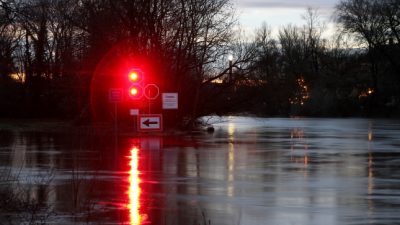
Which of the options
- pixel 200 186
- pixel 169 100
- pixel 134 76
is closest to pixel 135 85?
pixel 134 76

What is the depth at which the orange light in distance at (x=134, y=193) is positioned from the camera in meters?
10.7

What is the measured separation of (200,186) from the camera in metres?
14.8

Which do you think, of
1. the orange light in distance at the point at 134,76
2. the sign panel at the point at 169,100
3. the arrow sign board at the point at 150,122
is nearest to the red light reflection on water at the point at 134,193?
the orange light in distance at the point at 134,76

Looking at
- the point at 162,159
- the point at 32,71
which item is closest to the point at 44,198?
the point at 162,159

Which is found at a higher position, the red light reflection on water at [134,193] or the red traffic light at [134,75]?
the red traffic light at [134,75]

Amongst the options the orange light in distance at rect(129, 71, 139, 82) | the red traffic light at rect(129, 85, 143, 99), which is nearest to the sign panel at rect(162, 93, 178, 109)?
the red traffic light at rect(129, 85, 143, 99)

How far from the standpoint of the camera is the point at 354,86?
295 ft

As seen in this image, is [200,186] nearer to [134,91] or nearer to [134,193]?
[134,193]

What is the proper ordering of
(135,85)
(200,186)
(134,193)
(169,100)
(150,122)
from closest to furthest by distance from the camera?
(134,193)
(200,186)
(135,85)
(150,122)
(169,100)

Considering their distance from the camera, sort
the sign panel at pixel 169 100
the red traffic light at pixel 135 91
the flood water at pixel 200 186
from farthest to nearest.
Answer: the sign panel at pixel 169 100, the red traffic light at pixel 135 91, the flood water at pixel 200 186

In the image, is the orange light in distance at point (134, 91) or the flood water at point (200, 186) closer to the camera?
the flood water at point (200, 186)

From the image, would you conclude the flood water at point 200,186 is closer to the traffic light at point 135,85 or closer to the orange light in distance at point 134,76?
the traffic light at point 135,85

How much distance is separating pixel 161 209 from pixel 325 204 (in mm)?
3071

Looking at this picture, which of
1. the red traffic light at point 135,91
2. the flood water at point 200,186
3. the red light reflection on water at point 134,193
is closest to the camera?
the red light reflection on water at point 134,193
